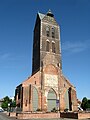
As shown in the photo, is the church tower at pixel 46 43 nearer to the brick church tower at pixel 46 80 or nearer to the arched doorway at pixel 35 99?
the brick church tower at pixel 46 80

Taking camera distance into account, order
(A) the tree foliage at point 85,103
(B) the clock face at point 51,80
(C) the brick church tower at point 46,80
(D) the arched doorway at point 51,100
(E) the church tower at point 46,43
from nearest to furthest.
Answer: (C) the brick church tower at point 46,80 < (D) the arched doorway at point 51,100 < (B) the clock face at point 51,80 < (E) the church tower at point 46,43 < (A) the tree foliage at point 85,103

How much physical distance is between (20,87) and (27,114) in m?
16.7

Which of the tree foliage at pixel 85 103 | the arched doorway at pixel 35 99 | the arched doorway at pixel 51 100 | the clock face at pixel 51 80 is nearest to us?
the arched doorway at pixel 35 99

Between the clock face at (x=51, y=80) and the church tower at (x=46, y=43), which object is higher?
the church tower at (x=46, y=43)

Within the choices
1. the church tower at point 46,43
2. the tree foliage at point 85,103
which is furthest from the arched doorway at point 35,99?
the tree foliage at point 85,103

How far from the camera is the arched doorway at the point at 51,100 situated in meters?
47.9

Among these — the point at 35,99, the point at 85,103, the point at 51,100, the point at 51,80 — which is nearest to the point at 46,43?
the point at 51,80

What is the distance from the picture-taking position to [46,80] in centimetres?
4991

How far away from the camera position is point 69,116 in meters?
32.2

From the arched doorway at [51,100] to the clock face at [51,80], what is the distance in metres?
1.86

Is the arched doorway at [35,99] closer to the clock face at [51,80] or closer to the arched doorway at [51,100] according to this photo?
the arched doorway at [51,100]

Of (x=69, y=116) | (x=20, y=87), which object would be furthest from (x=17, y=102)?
(x=69, y=116)

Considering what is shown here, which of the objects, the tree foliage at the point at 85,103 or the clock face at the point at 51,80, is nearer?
the clock face at the point at 51,80

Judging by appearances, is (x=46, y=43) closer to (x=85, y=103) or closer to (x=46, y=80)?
(x=46, y=80)
